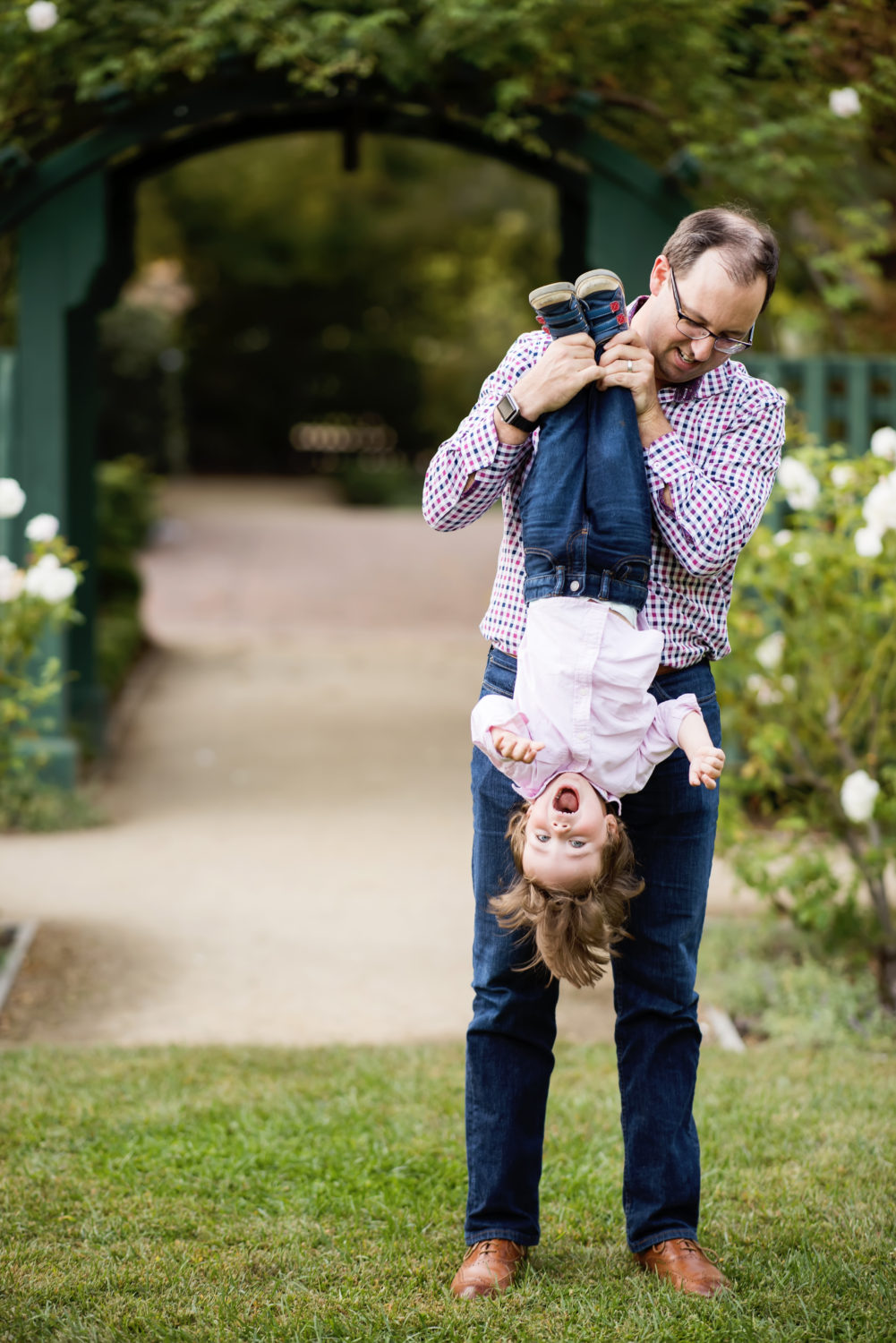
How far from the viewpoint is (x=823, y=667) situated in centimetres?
417

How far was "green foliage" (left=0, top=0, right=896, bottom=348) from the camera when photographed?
18.2ft

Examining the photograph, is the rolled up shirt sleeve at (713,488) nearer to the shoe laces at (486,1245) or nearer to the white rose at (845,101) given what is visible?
the shoe laces at (486,1245)

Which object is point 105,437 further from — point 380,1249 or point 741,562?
point 380,1249

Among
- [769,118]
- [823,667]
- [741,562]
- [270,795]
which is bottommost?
[270,795]

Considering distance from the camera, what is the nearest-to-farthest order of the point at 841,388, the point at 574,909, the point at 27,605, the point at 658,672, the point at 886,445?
the point at 574,909, the point at 658,672, the point at 886,445, the point at 27,605, the point at 841,388

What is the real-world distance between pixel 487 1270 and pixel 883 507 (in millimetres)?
2186

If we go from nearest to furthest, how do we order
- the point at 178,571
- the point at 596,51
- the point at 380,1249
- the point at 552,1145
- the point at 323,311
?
the point at 380,1249, the point at 552,1145, the point at 596,51, the point at 178,571, the point at 323,311

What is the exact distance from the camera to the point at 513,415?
2.08 meters

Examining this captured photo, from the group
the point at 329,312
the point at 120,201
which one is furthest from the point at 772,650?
the point at 329,312

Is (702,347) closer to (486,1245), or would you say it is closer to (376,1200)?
(486,1245)

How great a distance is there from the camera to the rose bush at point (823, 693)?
4039 mm

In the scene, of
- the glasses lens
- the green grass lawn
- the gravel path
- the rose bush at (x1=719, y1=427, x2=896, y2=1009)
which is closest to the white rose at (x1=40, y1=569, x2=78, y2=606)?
the gravel path

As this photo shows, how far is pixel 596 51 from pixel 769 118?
85 centimetres

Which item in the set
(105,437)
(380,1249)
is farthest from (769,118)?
(105,437)
